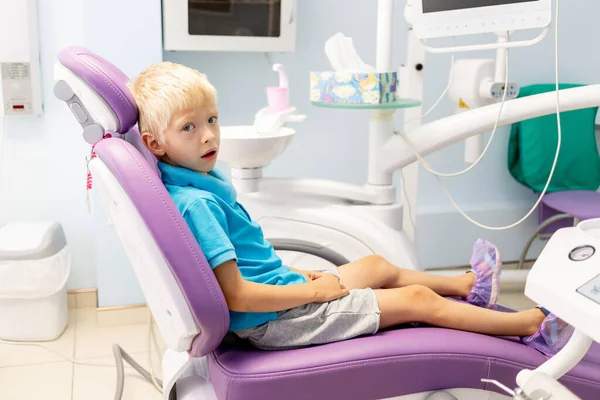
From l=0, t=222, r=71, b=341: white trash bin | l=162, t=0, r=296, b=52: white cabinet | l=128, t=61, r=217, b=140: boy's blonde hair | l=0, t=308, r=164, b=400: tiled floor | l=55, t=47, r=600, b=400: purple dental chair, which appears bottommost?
l=0, t=308, r=164, b=400: tiled floor

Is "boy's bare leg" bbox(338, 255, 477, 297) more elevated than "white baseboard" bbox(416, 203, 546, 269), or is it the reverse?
"boy's bare leg" bbox(338, 255, 477, 297)

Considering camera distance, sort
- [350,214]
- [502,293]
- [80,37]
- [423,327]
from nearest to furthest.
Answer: [423,327]
[350,214]
[80,37]
[502,293]

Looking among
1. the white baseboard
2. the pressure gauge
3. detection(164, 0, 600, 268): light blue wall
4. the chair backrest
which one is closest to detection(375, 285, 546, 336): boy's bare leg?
the chair backrest

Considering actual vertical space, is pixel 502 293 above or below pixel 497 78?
below

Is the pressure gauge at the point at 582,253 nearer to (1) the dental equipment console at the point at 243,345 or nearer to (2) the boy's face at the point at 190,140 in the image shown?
(1) the dental equipment console at the point at 243,345

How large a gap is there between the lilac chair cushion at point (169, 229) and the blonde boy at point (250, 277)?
64 mm

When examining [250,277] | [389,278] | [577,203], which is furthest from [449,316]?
[577,203]

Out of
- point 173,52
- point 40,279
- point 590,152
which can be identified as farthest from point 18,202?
point 590,152

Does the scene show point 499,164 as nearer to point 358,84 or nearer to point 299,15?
point 299,15

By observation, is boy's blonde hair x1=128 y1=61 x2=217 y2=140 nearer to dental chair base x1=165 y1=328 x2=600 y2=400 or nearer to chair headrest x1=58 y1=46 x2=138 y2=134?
chair headrest x1=58 y1=46 x2=138 y2=134

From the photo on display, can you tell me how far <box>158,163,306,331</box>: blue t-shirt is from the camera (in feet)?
4.49

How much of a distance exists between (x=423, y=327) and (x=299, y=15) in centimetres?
Result: 177

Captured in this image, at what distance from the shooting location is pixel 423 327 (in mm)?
1643

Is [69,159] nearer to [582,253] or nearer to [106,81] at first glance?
[106,81]
